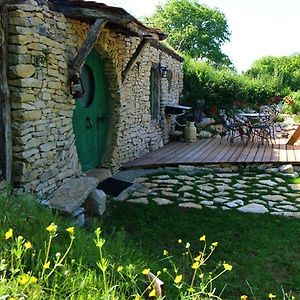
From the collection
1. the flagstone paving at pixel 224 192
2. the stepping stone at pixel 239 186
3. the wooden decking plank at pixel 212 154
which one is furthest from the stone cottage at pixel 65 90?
the stepping stone at pixel 239 186

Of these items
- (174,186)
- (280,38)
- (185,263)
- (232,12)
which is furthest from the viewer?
(280,38)

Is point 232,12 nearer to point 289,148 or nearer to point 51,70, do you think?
point 289,148

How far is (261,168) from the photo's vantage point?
27.0ft

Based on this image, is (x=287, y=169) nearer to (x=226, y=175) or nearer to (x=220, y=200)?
(x=226, y=175)

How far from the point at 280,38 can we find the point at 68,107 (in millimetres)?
51265

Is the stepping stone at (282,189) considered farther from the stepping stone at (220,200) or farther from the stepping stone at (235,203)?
the stepping stone at (220,200)

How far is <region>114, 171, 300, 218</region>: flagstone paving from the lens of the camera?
5762 millimetres

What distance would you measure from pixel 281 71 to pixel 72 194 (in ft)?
61.1

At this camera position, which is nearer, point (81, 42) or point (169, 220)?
point (169, 220)

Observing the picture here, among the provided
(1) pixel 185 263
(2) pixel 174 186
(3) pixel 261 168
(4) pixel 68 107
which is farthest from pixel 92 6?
(3) pixel 261 168

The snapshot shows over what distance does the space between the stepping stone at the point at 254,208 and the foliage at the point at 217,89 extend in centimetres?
818

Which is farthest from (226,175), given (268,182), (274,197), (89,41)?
(89,41)

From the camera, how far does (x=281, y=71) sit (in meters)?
21.2

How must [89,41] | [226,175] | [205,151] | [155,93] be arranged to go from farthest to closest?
1. [155,93]
2. [205,151]
3. [226,175]
4. [89,41]
